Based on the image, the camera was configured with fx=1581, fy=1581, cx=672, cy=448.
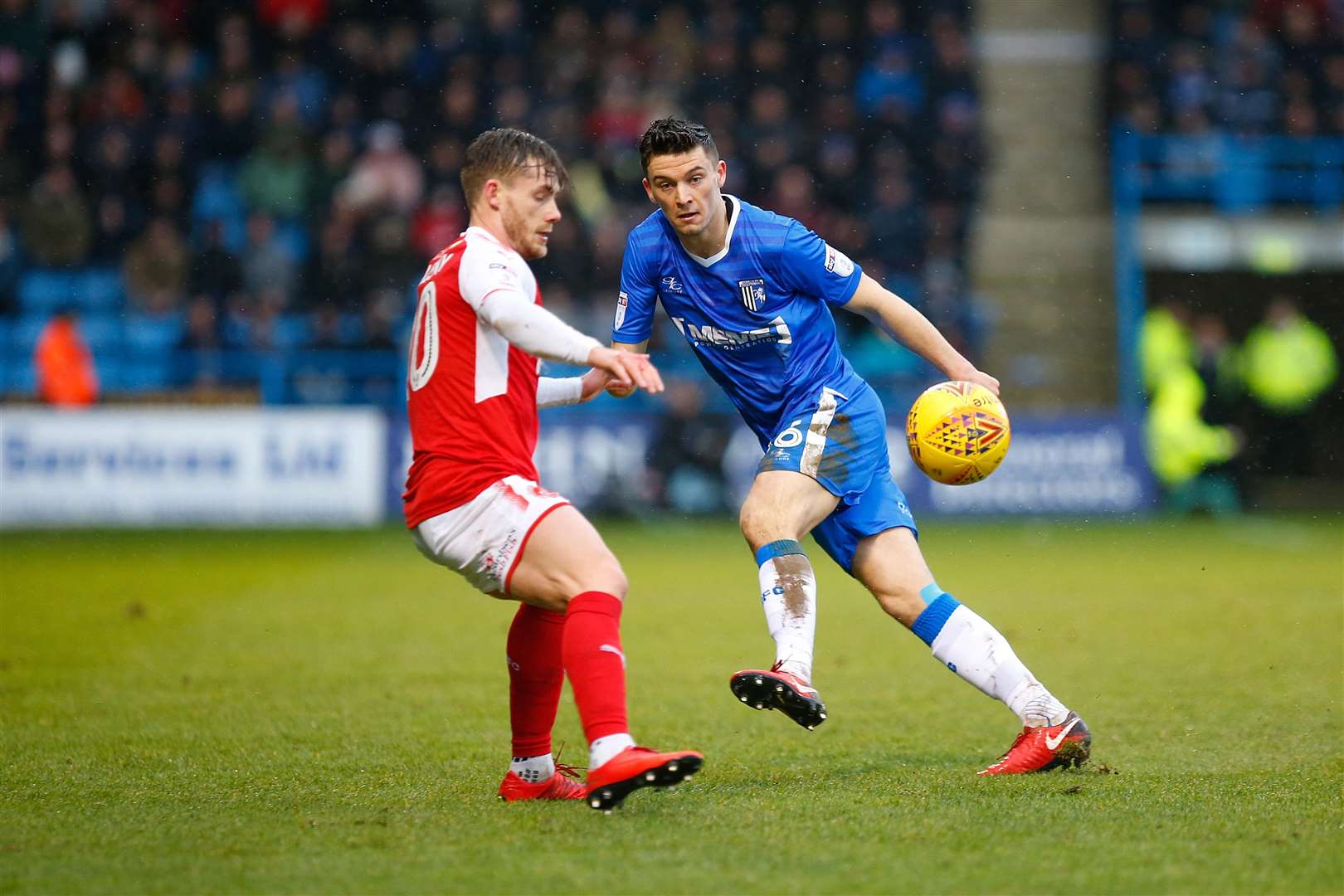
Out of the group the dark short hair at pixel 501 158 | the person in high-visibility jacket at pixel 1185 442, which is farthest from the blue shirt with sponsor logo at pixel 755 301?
the person in high-visibility jacket at pixel 1185 442

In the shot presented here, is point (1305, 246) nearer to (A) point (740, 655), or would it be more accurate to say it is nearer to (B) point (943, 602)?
(A) point (740, 655)

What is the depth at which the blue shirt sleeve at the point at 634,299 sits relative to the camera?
18.4 ft

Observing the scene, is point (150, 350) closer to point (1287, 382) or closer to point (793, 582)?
point (1287, 382)

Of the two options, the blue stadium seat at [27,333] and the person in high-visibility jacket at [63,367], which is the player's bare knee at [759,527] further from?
the blue stadium seat at [27,333]

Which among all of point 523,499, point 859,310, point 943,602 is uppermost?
point 859,310

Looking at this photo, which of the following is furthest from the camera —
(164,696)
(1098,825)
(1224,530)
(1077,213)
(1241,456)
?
(1077,213)

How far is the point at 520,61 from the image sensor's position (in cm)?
1986

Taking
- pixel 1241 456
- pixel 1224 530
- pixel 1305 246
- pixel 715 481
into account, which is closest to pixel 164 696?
pixel 715 481

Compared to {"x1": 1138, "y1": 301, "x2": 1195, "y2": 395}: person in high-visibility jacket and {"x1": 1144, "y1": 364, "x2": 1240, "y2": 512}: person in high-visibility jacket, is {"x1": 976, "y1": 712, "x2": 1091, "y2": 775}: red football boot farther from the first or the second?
{"x1": 1138, "y1": 301, "x2": 1195, "y2": 395}: person in high-visibility jacket

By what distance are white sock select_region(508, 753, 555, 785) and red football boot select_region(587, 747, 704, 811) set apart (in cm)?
61

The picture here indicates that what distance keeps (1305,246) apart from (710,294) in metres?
15.8

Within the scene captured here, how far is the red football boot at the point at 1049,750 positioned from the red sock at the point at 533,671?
1452mm

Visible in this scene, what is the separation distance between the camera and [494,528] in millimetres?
4566

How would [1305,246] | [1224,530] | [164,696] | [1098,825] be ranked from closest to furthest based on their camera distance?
1. [1098,825]
2. [164,696]
3. [1224,530]
4. [1305,246]
